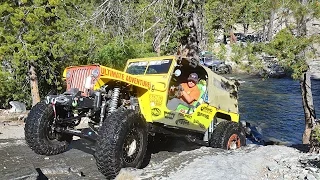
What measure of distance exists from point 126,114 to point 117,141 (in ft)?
1.68

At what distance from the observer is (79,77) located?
7.35 m

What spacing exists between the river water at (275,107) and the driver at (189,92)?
29.5 ft

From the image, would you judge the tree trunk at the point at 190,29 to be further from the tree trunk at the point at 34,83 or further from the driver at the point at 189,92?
the tree trunk at the point at 34,83

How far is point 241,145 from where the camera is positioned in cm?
1002

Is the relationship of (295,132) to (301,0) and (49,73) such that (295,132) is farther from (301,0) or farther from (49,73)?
(49,73)

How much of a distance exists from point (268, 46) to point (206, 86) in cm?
316

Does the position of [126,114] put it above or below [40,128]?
above

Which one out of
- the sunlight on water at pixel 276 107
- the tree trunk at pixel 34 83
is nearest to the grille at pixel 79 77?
the tree trunk at pixel 34 83

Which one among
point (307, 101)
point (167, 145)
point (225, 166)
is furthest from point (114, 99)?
point (307, 101)

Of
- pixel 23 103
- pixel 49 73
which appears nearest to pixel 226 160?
pixel 49 73

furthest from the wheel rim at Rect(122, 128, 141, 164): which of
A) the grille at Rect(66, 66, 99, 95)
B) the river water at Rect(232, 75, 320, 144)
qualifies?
the river water at Rect(232, 75, 320, 144)

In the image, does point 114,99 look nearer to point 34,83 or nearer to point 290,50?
point 290,50

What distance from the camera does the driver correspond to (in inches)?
369

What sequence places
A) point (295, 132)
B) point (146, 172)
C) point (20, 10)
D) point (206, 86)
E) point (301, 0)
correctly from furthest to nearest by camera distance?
point (295, 132)
point (20, 10)
point (301, 0)
point (206, 86)
point (146, 172)
